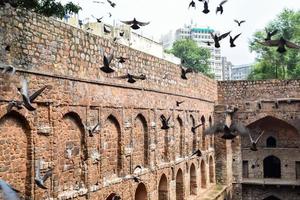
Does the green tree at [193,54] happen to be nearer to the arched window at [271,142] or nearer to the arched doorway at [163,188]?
the arched window at [271,142]

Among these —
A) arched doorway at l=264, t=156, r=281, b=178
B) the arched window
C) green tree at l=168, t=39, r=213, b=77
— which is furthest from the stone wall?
green tree at l=168, t=39, r=213, b=77

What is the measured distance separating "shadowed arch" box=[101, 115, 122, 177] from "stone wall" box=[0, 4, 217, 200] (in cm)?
2

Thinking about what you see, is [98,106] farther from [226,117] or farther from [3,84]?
[226,117]

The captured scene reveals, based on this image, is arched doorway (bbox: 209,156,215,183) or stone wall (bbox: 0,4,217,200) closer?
stone wall (bbox: 0,4,217,200)

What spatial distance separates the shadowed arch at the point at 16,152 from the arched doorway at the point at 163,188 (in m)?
6.71

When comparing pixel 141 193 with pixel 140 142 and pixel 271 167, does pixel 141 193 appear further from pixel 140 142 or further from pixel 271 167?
pixel 271 167

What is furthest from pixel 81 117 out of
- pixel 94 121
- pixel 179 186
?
pixel 179 186

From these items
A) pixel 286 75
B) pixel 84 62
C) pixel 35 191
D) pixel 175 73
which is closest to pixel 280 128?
pixel 175 73

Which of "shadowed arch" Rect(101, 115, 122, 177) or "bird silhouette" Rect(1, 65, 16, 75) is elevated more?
"bird silhouette" Rect(1, 65, 16, 75)

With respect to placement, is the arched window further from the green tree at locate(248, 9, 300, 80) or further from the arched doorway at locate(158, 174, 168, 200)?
the green tree at locate(248, 9, 300, 80)

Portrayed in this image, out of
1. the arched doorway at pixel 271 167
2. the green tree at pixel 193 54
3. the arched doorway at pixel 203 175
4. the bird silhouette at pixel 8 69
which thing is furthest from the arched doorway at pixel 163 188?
the green tree at pixel 193 54

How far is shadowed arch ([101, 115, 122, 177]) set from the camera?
1015 cm

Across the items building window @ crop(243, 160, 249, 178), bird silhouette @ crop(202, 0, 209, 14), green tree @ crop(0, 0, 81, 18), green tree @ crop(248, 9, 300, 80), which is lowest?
building window @ crop(243, 160, 249, 178)

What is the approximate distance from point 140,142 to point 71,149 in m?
3.59
